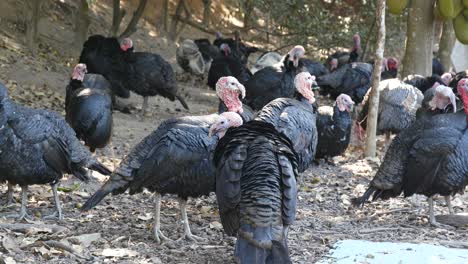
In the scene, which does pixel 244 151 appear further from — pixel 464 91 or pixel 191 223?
pixel 464 91

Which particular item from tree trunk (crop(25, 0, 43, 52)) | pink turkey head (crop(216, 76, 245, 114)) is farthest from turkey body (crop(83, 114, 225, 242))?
tree trunk (crop(25, 0, 43, 52))

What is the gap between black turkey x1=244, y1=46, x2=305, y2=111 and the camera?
1116 centimetres

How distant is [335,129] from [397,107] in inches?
47.6

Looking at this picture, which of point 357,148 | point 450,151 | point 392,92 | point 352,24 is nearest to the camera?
point 450,151

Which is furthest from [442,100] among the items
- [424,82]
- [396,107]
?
[424,82]

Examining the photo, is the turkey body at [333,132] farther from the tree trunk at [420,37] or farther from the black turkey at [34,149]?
the black turkey at [34,149]

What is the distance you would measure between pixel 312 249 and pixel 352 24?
11.0m

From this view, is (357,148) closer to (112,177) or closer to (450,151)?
(450,151)

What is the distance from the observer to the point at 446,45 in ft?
48.5

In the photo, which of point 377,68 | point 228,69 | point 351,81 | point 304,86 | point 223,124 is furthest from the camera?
point 228,69

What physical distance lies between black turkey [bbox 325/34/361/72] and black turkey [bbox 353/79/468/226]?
7601 mm

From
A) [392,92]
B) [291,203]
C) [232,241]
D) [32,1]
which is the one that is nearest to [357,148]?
Answer: [392,92]

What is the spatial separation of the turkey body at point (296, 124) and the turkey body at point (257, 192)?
6.09ft

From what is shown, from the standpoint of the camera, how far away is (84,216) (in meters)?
6.62
